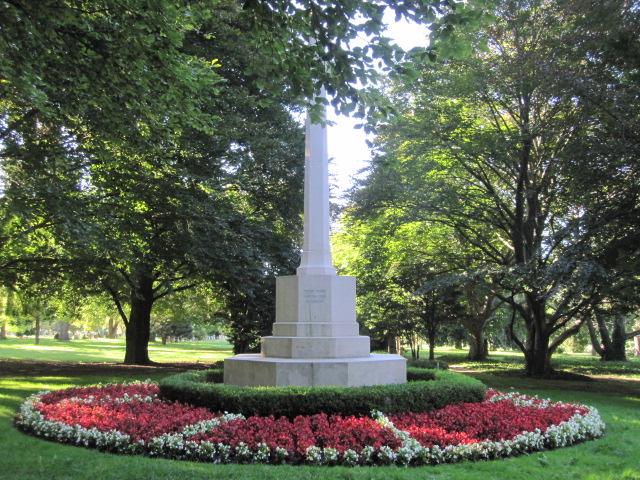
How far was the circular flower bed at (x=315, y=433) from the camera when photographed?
20.1ft

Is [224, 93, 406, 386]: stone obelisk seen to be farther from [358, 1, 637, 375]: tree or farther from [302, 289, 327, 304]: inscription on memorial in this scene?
[358, 1, 637, 375]: tree

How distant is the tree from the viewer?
13742 millimetres

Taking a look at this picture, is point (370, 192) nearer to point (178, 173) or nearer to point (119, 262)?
point (178, 173)

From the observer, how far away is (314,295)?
10.2m

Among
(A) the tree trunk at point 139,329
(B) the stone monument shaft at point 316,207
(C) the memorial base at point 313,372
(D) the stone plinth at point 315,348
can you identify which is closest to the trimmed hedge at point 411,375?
(D) the stone plinth at point 315,348

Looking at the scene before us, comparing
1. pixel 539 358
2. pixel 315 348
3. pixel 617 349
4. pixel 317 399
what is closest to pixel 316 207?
pixel 315 348

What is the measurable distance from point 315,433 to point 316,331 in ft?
11.4

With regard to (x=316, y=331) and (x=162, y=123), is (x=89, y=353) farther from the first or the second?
(x=316, y=331)

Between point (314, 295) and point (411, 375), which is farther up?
point (314, 295)

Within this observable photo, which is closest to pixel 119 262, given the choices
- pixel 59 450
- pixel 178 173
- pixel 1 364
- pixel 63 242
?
pixel 63 242

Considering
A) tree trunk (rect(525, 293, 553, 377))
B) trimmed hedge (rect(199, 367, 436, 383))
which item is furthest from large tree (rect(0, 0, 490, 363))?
tree trunk (rect(525, 293, 553, 377))

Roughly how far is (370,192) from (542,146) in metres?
6.54

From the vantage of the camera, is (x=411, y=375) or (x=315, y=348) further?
(x=411, y=375)

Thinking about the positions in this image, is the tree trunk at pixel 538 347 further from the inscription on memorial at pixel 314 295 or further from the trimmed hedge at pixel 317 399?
the trimmed hedge at pixel 317 399
